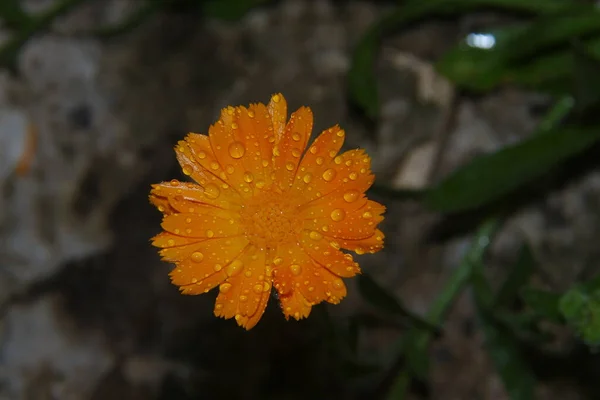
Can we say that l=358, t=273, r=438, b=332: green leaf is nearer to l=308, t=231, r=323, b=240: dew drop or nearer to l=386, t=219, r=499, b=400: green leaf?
l=386, t=219, r=499, b=400: green leaf

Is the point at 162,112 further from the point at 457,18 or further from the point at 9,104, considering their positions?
the point at 457,18

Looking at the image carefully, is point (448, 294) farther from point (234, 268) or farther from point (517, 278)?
point (234, 268)

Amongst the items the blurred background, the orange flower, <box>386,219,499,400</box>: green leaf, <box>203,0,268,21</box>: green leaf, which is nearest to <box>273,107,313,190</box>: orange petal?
the orange flower

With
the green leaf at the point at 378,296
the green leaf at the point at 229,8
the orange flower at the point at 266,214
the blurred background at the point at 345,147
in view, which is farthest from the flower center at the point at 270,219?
the green leaf at the point at 229,8

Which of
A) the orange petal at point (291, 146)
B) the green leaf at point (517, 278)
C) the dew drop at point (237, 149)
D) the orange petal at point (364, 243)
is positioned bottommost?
the green leaf at point (517, 278)

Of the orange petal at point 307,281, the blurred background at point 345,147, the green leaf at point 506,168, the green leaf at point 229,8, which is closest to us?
the orange petal at point 307,281

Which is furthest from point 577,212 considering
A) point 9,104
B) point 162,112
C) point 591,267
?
point 9,104

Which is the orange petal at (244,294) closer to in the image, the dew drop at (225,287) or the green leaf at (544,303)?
the dew drop at (225,287)
